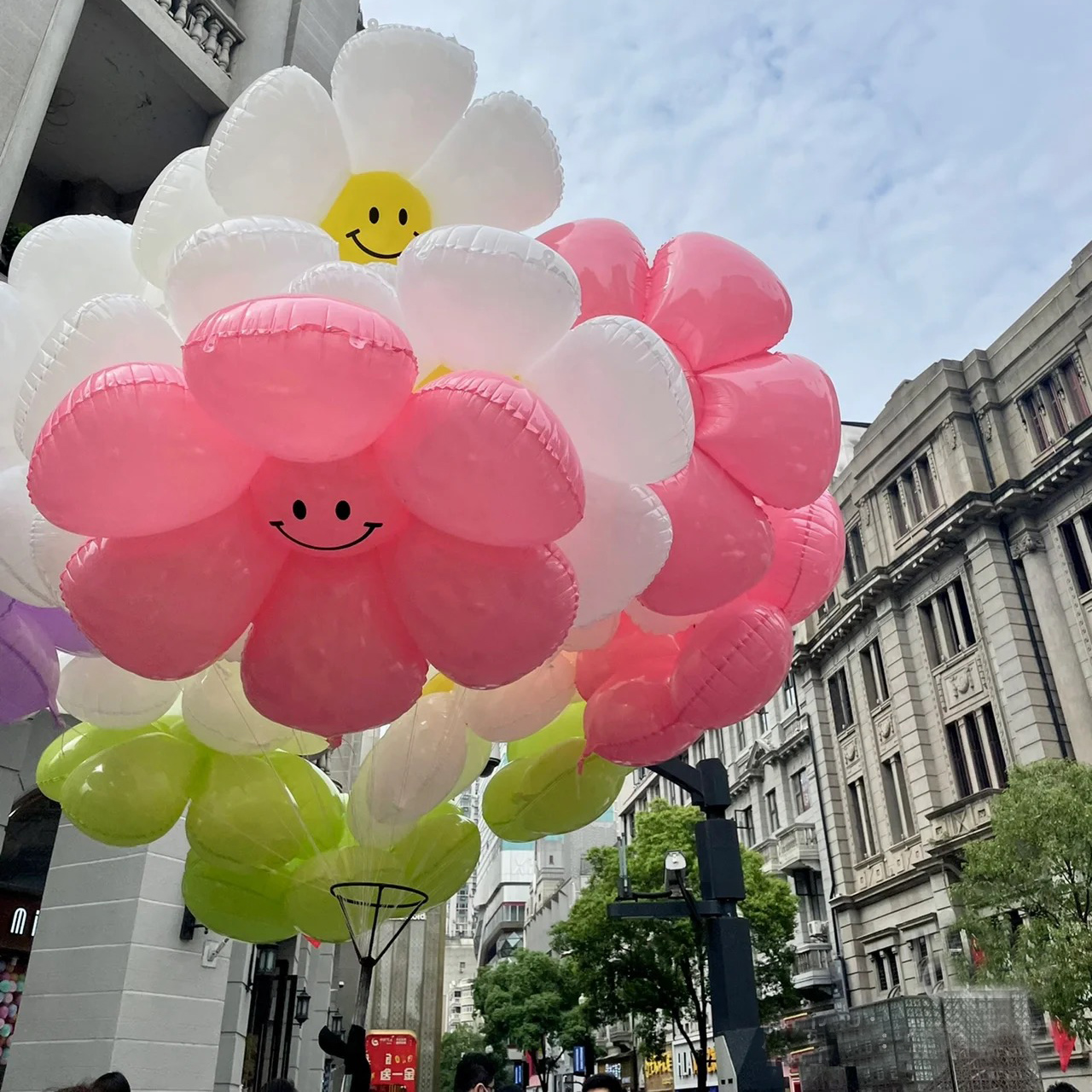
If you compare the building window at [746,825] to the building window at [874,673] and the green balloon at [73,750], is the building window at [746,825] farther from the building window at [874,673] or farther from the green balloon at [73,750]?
the green balloon at [73,750]

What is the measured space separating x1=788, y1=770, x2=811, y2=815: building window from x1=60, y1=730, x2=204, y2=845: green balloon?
2978 centimetres

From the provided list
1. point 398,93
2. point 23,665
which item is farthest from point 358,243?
point 23,665

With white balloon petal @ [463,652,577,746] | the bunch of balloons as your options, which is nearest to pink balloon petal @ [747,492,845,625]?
the bunch of balloons

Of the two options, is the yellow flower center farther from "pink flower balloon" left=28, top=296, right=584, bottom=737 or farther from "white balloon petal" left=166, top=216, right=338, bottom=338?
"pink flower balloon" left=28, top=296, right=584, bottom=737

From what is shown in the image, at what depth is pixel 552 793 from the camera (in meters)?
4.86

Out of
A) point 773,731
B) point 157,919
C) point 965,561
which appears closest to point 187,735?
point 157,919

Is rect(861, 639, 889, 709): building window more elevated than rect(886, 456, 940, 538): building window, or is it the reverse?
rect(886, 456, 940, 538): building window

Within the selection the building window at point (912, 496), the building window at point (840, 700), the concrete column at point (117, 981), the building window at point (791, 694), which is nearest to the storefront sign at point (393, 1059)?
the building window at point (840, 700)

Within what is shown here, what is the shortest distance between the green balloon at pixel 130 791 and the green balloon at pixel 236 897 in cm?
41

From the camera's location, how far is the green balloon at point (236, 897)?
4.78m

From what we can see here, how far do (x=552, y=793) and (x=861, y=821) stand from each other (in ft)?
86.4

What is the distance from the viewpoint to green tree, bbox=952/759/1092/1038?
1277cm

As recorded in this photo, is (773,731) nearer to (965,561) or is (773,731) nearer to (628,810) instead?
(965,561)

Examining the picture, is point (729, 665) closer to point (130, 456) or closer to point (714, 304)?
point (714, 304)
